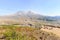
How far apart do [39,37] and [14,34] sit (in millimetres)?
3420

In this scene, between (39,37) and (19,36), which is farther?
(39,37)

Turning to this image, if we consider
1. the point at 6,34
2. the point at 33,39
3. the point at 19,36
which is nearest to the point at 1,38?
the point at 6,34

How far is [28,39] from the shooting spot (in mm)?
13445

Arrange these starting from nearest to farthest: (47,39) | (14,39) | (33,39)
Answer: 1. (14,39)
2. (33,39)
3. (47,39)

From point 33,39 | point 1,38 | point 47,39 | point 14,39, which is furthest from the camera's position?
point 47,39

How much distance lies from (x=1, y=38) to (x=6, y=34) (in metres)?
0.49

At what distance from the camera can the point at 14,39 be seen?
40.1ft

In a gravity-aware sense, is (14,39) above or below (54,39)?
above

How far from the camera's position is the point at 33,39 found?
1438 centimetres

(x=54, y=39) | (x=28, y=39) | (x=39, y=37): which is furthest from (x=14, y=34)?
(x=54, y=39)

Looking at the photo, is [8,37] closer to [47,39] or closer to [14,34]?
[14,34]

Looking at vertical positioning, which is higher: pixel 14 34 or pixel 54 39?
pixel 14 34

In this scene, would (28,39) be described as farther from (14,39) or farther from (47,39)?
(47,39)

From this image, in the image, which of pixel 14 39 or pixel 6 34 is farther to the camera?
pixel 6 34
